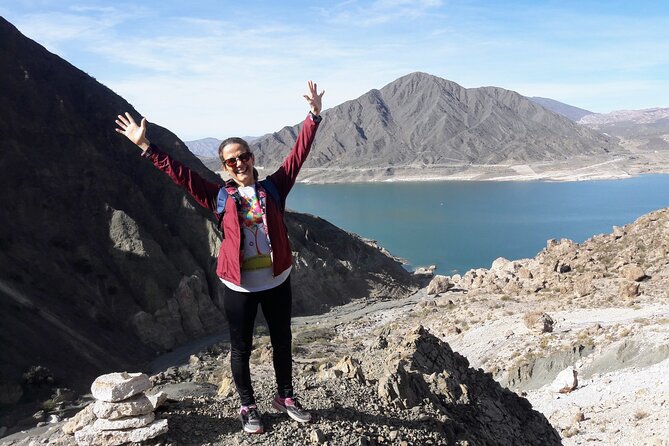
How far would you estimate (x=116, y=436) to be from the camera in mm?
4930

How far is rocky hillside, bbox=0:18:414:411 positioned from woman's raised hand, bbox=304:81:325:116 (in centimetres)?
1771

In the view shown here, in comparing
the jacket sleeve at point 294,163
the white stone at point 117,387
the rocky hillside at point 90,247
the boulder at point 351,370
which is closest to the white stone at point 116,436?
the white stone at point 117,387

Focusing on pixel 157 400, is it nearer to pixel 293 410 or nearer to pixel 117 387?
pixel 117 387

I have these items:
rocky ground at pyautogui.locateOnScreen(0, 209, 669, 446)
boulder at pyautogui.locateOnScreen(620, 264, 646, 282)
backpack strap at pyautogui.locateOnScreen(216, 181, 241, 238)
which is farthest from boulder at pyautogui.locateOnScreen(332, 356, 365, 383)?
boulder at pyautogui.locateOnScreen(620, 264, 646, 282)

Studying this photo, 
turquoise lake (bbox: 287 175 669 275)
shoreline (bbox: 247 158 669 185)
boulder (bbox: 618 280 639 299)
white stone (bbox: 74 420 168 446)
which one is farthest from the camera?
shoreline (bbox: 247 158 669 185)

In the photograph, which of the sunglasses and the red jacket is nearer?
the red jacket

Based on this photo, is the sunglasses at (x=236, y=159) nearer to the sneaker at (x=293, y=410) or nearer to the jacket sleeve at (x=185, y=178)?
the jacket sleeve at (x=185, y=178)

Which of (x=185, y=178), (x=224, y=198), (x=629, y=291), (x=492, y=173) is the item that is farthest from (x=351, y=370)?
(x=492, y=173)

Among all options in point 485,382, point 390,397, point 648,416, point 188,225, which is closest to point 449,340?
point 648,416

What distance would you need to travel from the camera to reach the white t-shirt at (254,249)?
4512 mm

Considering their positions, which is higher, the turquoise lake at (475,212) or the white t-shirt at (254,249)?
the white t-shirt at (254,249)

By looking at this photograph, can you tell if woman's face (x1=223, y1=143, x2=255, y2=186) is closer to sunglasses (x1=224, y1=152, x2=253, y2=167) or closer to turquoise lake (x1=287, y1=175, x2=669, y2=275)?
sunglasses (x1=224, y1=152, x2=253, y2=167)

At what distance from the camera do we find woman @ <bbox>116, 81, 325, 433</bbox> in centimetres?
450

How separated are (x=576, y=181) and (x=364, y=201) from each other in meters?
60.9
